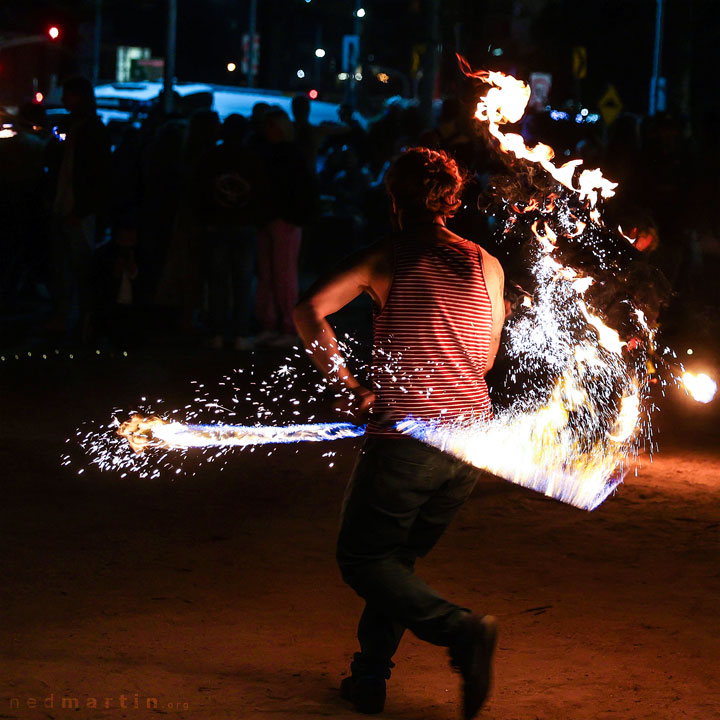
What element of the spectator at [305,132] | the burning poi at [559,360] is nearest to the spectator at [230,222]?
the spectator at [305,132]

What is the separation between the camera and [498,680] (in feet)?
14.6

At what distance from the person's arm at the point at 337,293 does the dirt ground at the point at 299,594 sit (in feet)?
3.82

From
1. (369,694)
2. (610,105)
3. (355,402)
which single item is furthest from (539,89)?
(369,694)

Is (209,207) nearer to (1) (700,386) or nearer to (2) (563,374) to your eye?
(2) (563,374)

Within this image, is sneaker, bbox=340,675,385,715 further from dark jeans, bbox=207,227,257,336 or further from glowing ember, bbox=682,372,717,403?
dark jeans, bbox=207,227,257,336

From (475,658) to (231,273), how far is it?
828 cm

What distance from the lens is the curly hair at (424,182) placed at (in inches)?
166

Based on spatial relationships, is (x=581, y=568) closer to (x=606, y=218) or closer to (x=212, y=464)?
(x=212, y=464)

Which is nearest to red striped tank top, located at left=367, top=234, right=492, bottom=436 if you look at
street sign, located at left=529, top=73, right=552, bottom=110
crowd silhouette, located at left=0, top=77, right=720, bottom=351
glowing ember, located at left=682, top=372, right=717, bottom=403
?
glowing ember, located at left=682, top=372, right=717, bottom=403

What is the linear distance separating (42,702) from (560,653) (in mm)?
1906

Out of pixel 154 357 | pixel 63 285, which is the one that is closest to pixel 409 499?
pixel 154 357

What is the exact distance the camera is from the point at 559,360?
10.3 m

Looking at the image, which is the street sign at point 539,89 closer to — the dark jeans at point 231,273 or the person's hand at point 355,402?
the dark jeans at point 231,273

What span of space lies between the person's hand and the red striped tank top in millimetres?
95
